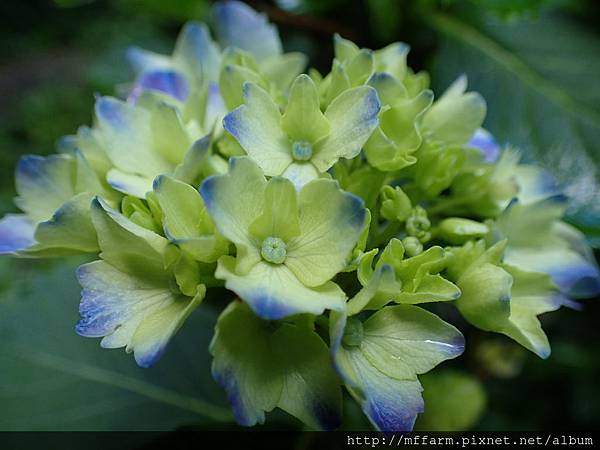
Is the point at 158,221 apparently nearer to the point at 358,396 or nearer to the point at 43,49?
the point at 358,396

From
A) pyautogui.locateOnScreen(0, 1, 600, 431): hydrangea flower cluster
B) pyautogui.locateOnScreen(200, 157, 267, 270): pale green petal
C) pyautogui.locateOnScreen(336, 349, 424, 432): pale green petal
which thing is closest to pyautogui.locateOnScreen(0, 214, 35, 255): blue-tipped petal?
pyautogui.locateOnScreen(0, 1, 600, 431): hydrangea flower cluster

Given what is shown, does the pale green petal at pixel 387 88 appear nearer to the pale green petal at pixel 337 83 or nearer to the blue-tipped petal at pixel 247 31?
Answer: the pale green petal at pixel 337 83

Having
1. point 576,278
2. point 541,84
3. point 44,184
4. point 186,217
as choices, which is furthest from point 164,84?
point 541,84

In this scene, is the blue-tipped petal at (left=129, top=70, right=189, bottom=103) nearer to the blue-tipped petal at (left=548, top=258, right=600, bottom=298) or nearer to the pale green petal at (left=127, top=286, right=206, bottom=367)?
the pale green petal at (left=127, top=286, right=206, bottom=367)

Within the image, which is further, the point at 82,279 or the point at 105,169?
the point at 105,169

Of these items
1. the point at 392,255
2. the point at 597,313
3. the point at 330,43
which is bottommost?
the point at 597,313

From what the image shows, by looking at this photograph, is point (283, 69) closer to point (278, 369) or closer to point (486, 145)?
point (486, 145)

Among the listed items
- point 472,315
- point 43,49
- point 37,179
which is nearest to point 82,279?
point 37,179

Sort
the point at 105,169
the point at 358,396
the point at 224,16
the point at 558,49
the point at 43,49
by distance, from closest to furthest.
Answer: the point at 358,396, the point at 105,169, the point at 224,16, the point at 558,49, the point at 43,49
